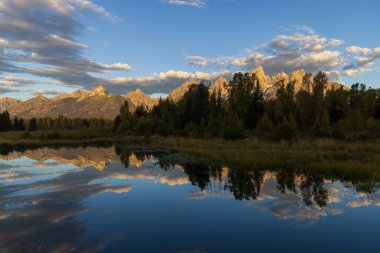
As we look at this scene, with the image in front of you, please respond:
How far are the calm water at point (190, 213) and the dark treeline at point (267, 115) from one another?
87.5ft

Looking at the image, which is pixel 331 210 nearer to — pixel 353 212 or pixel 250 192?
pixel 353 212

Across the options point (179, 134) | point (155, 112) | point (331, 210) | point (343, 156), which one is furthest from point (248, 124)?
point (331, 210)

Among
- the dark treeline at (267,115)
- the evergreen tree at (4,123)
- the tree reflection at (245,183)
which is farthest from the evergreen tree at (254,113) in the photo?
the evergreen tree at (4,123)

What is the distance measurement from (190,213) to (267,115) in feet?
202

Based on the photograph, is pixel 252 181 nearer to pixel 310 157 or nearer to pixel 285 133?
pixel 310 157

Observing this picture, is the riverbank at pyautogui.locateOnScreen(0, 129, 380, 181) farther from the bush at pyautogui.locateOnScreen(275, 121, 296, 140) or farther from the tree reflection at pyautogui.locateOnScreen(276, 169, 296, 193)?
the bush at pyautogui.locateOnScreen(275, 121, 296, 140)

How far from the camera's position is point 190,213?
48.7 ft

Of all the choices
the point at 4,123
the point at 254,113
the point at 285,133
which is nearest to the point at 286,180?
the point at 285,133

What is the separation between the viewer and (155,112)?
118m

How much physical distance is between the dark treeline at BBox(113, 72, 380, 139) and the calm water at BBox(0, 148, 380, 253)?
26.7 m

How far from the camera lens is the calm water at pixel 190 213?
10.8m

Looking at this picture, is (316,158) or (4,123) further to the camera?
(4,123)

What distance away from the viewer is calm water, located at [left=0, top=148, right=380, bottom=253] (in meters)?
10.8

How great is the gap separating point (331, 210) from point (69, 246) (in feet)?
36.8
